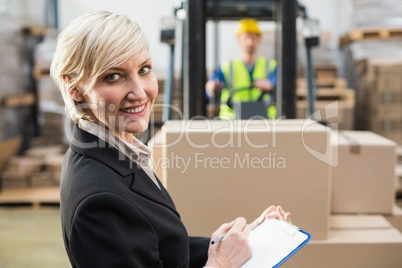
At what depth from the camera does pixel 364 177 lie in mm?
2475

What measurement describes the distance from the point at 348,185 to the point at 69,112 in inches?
68.4

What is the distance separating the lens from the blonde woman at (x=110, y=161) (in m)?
1.05

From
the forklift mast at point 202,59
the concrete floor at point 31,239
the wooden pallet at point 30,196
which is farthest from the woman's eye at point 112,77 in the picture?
the wooden pallet at point 30,196

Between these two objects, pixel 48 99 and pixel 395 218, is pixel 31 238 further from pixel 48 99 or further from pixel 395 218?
pixel 395 218

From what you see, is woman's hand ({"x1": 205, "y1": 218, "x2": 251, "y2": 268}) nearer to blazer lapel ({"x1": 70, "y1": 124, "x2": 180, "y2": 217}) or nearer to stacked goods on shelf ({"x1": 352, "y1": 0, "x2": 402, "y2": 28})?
blazer lapel ({"x1": 70, "y1": 124, "x2": 180, "y2": 217})

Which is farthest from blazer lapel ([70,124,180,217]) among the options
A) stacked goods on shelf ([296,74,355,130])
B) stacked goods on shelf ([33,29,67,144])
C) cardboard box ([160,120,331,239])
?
stacked goods on shelf ([33,29,67,144])

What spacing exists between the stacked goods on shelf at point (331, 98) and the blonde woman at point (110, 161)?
423cm

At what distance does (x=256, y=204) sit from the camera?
203 centimetres

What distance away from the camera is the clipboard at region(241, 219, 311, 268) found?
1.37 metres

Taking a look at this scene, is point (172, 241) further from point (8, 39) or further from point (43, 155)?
point (8, 39)

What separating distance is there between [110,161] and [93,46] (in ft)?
0.98

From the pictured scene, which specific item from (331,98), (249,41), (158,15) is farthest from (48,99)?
(331,98)

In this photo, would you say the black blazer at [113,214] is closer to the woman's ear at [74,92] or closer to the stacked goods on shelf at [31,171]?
the woman's ear at [74,92]

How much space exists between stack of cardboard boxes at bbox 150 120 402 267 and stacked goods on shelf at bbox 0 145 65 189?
12.9 ft
